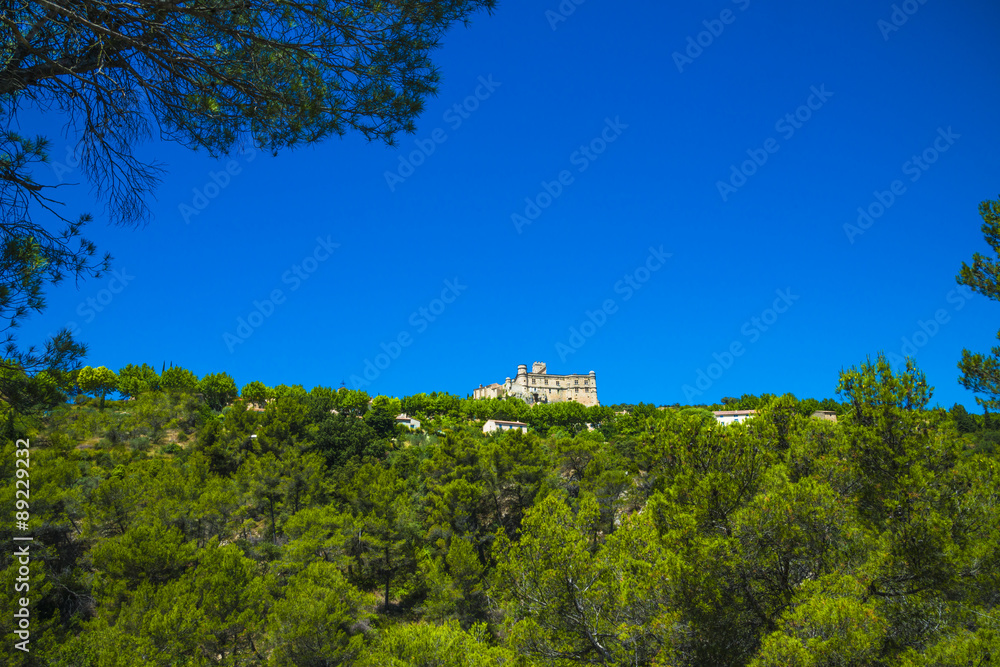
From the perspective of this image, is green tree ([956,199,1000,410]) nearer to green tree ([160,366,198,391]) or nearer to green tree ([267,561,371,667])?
green tree ([267,561,371,667])

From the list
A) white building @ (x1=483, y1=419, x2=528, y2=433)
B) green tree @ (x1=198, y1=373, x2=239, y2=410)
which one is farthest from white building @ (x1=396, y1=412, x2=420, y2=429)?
green tree @ (x1=198, y1=373, x2=239, y2=410)

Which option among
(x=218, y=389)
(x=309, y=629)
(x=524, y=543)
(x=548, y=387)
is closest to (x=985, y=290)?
(x=524, y=543)

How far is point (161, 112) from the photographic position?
5.35 m

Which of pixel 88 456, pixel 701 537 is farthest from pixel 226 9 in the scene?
pixel 88 456

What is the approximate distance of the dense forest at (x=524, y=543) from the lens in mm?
8250

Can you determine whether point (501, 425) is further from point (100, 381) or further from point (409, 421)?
point (100, 381)

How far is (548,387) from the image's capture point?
11969 centimetres

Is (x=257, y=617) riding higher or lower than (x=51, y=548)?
lower

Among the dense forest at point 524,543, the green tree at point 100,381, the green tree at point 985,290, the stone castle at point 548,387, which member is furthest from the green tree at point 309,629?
the stone castle at point 548,387

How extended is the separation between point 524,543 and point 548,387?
4266 inches

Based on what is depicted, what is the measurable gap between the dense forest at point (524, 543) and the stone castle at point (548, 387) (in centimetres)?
7732

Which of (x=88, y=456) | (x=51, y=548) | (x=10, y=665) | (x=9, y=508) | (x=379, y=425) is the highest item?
(x=379, y=425)

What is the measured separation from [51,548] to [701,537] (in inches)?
1006

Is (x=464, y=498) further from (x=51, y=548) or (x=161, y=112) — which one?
(x=161, y=112)
